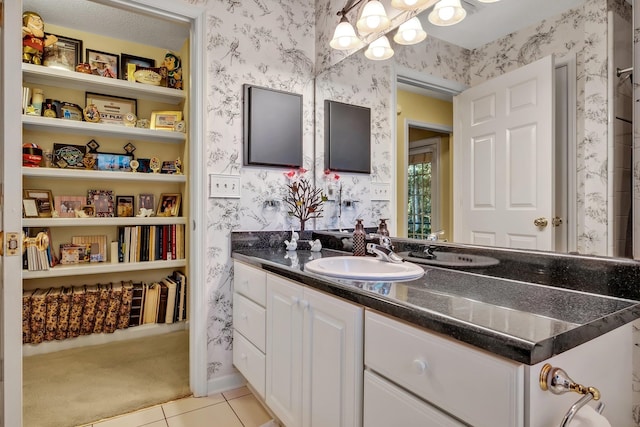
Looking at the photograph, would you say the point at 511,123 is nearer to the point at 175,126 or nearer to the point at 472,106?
the point at 472,106

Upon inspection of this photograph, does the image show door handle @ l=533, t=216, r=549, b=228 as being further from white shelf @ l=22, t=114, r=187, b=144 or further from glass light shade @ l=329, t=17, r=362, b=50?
white shelf @ l=22, t=114, r=187, b=144

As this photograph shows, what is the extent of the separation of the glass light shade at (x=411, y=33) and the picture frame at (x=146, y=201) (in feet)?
8.06

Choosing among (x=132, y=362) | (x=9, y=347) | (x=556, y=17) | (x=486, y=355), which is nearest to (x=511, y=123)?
(x=556, y=17)

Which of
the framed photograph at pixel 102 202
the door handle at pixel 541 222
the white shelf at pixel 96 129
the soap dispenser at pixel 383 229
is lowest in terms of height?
the soap dispenser at pixel 383 229

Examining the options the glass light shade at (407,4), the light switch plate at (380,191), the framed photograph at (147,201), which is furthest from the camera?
the framed photograph at (147,201)

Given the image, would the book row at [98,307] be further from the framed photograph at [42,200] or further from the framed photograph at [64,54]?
the framed photograph at [64,54]

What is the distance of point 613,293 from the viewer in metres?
0.92

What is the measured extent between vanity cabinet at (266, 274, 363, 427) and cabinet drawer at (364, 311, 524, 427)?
0.10 metres

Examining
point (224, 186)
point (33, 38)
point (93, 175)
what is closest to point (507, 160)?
point (224, 186)

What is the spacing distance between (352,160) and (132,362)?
6.62 feet

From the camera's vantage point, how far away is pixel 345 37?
6.21 feet

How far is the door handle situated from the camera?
1.08m

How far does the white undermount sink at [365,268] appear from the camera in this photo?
112 centimetres

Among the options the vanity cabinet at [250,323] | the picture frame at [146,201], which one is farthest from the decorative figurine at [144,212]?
the vanity cabinet at [250,323]
